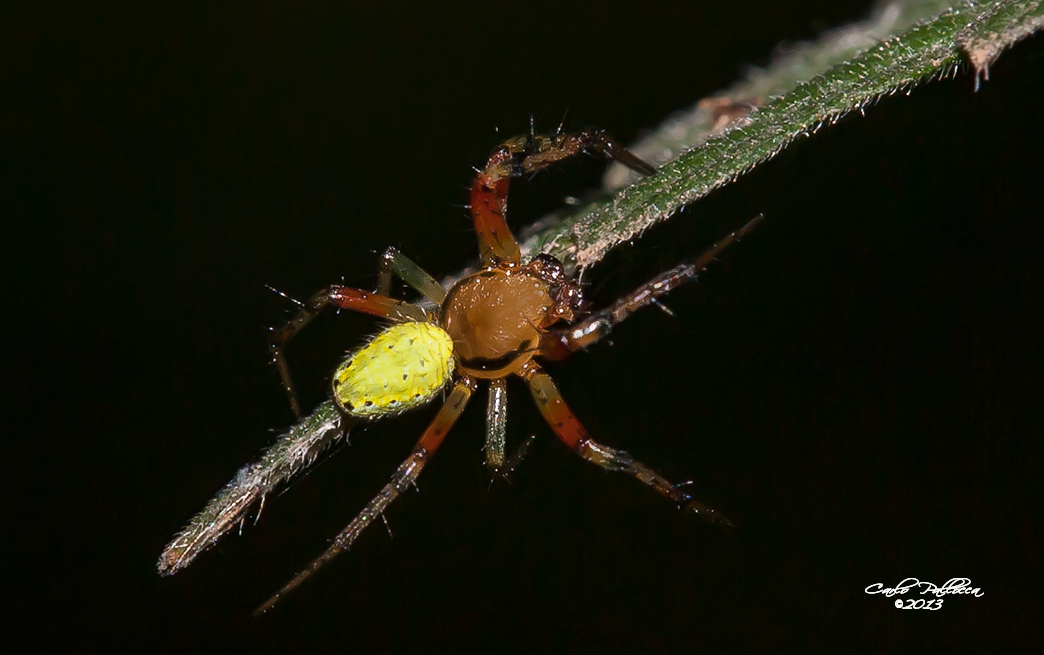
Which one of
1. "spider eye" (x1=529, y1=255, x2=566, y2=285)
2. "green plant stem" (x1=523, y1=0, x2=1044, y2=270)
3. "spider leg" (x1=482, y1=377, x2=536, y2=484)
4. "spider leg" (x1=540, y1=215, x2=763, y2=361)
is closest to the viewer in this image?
"green plant stem" (x1=523, y1=0, x2=1044, y2=270)

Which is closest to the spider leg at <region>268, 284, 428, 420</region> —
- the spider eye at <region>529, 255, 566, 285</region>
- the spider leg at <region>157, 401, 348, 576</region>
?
the spider eye at <region>529, 255, 566, 285</region>

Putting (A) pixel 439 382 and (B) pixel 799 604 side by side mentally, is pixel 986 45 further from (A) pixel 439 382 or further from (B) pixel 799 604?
(B) pixel 799 604

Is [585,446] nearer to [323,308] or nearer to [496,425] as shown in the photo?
[496,425]

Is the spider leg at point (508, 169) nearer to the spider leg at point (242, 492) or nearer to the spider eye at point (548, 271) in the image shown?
the spider eye at point (548, 271)

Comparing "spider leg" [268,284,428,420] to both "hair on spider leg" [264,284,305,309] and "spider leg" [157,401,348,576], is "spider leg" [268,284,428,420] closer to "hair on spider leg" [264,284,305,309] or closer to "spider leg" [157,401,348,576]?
"hair on spider leg" [264,284,305,309]

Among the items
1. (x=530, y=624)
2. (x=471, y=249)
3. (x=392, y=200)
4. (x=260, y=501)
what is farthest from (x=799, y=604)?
(x=392, y=200)

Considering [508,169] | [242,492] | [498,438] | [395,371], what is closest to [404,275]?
[395,371]
